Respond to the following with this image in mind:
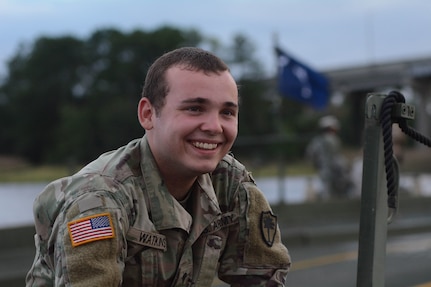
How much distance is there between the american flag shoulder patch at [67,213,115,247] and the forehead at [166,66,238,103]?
19.1 inches

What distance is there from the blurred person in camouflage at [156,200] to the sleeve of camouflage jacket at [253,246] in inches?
3.7

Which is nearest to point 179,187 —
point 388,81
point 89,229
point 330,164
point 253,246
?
point 253,246

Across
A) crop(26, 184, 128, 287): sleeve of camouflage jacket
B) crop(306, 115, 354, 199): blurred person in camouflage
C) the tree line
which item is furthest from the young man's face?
the tree line

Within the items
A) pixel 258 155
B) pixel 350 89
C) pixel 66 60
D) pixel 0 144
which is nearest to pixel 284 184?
pixel 258 155

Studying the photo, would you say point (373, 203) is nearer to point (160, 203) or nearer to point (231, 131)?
point (231, 131)

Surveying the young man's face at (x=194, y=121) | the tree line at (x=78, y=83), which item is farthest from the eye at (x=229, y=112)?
the tree line at (x=78, y=83)

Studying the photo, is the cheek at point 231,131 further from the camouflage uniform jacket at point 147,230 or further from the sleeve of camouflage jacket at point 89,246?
the sleeve of camouflage jacket at point 89,246

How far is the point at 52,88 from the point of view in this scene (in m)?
45.1

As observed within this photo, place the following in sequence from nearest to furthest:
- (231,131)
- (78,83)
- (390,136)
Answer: (231,131) < (390,136) < (78,83)

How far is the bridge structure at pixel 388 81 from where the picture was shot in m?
54.2

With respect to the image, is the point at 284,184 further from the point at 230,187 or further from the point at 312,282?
the point at 230,187

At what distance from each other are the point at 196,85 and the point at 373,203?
0.83 meters

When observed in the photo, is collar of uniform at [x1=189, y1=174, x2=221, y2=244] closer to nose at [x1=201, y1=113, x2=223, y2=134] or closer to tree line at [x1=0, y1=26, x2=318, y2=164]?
nose at [x1=201, y1=113, x2=223, y2=134]

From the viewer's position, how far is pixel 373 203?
8.91 feet
